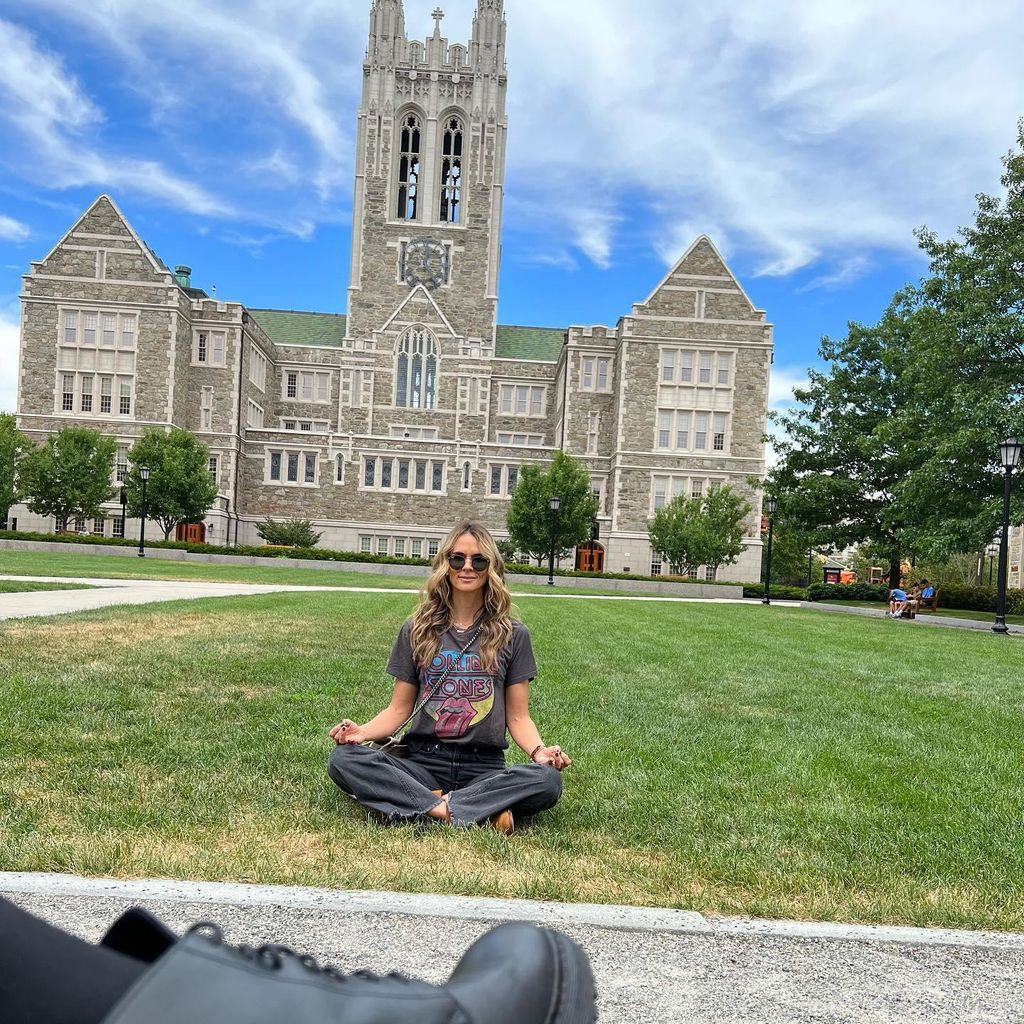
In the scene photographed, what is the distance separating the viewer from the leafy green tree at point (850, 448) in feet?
105

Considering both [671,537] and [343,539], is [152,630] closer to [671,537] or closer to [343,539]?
[671,537]

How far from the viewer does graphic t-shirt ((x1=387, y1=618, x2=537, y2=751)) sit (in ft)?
13.7

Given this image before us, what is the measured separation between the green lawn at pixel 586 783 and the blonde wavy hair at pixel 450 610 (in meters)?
0.78

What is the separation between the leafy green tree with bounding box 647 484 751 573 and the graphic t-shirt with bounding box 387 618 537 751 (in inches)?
1485

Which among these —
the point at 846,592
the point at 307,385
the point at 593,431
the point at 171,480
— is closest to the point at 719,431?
the point at 593,431

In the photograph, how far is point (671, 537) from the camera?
137 feet

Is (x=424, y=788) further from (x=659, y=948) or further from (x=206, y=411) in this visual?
(x=206, y=411)

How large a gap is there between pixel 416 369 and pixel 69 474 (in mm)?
21130

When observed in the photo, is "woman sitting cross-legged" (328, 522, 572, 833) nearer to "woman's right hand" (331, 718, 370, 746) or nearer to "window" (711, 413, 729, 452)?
"woman's right hand" (331, 718, 370, 746)

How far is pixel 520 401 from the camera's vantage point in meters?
59.3

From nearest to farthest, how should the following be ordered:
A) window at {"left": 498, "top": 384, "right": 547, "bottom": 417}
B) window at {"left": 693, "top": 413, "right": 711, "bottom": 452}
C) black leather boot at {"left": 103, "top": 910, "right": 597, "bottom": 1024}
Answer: black leather boot at {"left": 103, "top": 910, "right": 597, "bottom": 1024} → window at {"left": 693, "top": 413, "right": 711, "bottom": 452} → window at {"left": 498, "top": 384, "right": 547, "bottom": 417}

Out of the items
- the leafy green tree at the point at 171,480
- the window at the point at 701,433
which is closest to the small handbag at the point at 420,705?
the leafy green tree at the point at 171,480

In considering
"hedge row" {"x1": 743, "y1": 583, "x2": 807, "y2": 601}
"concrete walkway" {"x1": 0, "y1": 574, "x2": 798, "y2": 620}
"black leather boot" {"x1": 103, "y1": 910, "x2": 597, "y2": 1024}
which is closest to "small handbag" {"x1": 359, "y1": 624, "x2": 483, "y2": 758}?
"black leather boot" {"x1": 103, "y1": 910, "x2": 597, "y2": 1024}

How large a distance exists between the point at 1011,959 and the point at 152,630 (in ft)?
31.3
